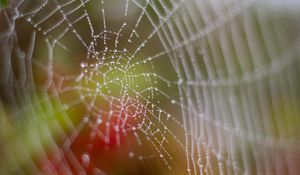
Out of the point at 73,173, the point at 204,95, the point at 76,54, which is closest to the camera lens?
the point at 73,173

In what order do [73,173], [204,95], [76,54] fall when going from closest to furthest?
1. [73,173]
2. [204,95]
3. [76,54]

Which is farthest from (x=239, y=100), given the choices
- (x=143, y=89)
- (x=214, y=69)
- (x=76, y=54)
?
(x=76, y=54)

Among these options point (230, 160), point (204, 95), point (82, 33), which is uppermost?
point (82, 33)

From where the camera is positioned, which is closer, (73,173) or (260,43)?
(73,173)

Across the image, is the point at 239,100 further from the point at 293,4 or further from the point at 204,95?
the point at 293,4

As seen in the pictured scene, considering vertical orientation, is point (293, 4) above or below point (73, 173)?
above

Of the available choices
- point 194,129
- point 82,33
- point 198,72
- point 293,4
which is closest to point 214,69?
point 198,72
